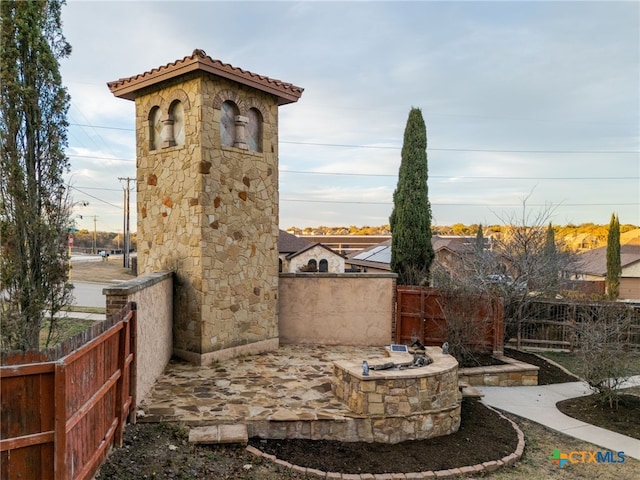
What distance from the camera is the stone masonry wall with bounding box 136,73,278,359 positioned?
7383 millimetres

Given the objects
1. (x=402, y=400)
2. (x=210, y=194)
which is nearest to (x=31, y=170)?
(x=210, y=194)

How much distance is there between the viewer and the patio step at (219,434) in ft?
15.5

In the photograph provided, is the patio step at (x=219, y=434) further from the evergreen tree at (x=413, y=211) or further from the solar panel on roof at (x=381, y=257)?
the solar panel on roof at (x=381, y=257)

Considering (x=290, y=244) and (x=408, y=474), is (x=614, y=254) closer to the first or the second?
(x=290, y=244)

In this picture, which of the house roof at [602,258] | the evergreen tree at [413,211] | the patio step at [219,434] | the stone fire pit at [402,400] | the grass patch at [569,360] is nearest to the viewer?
the patio step at [219,434]

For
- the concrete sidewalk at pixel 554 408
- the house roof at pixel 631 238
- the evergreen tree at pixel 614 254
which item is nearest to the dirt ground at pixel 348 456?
the concrete sidewalk at pixel 554 408

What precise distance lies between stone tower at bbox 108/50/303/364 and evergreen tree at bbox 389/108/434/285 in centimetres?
587

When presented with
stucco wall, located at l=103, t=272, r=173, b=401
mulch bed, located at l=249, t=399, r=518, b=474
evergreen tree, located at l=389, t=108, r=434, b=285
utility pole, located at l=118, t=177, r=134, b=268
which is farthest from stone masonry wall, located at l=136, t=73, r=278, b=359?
utility pole, located at l=118, t=177, r=134, b=268

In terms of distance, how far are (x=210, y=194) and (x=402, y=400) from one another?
4.76 meters

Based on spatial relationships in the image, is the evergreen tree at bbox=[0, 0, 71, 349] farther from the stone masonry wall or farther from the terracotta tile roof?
the stone masonry wall

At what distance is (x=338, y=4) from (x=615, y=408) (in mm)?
9936

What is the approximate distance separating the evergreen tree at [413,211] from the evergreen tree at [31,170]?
9.41 meters

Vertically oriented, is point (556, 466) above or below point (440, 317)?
below

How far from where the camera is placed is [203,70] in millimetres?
7008
